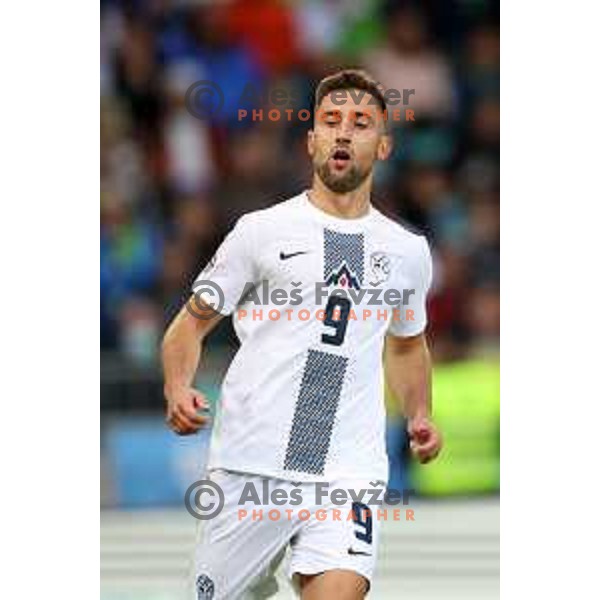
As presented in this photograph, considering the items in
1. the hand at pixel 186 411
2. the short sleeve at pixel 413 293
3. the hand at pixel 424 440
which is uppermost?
the short sleeve at pixel 413 293

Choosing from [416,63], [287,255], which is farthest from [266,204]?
[287,255]

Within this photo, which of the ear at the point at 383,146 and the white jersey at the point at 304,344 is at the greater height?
the ear at the point at 383,146

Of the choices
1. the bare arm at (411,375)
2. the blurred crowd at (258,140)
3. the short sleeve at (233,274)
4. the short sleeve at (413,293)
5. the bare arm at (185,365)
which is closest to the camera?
the bare arm at (185,365)

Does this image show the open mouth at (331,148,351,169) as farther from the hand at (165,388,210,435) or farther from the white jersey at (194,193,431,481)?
the hand at (165,388,210,435)

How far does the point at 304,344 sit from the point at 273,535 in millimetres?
725

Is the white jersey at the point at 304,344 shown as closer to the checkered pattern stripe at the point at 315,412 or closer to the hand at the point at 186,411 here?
the checkered pattern stripe at the point at 315,412

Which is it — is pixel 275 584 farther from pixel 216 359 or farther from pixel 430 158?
pixel 430 158

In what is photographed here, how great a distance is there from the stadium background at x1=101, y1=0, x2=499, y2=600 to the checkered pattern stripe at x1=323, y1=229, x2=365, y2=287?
2311mm

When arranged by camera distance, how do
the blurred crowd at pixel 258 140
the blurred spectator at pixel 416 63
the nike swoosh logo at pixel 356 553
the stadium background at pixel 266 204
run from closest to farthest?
the nike swoosh logo at pixel 356 553 < the stadium background at pixel 266 204 < the blurred crowd at pixel 258 140 < the blurred spectator at pixel 416 63

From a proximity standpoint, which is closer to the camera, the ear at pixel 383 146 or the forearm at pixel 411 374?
the ear at pixel 383 146

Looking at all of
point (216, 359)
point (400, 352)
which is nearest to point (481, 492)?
point (216, 359)

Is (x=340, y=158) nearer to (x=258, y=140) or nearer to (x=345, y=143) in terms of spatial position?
(x=345, y=143)

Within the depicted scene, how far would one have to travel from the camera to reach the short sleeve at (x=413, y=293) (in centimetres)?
709

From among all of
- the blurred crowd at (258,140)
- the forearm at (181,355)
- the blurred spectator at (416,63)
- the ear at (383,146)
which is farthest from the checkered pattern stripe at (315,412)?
the blurred spectator at (416,63)
